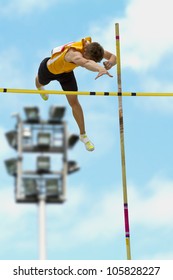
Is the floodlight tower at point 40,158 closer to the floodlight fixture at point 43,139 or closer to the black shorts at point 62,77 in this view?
the floodlight fixture at point 43,139

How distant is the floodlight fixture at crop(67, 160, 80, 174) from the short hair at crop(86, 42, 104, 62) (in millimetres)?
27046

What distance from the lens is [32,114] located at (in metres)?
34.6

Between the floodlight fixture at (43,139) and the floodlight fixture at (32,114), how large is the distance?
96 centimetres

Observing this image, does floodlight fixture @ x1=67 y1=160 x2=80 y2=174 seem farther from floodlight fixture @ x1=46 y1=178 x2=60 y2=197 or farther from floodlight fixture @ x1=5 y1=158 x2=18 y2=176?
floodlight fixture @ x1=5 y1=158 x2=18 y2=176

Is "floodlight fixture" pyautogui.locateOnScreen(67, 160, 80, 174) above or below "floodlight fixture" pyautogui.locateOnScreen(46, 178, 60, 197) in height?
above

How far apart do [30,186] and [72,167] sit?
9.27 feet

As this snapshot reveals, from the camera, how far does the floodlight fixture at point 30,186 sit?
3628cm

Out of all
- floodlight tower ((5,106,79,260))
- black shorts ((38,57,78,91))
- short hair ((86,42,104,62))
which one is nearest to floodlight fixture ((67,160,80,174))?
floodlight tower ((5,106,79,260))

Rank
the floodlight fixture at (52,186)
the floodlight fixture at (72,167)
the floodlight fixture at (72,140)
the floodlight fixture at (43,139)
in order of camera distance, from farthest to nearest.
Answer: the floodlight fixture at (52,186), the floodlight fixture at (72,167), the floodlight fixture at (43,139), the floodlight fixture at (72,140)

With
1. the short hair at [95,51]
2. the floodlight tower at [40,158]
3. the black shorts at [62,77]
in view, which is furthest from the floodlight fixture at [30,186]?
the short hair at [95,51]

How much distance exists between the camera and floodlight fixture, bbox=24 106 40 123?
34188 mm

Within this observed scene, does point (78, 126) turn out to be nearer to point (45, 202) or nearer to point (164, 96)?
point (164, 96)
